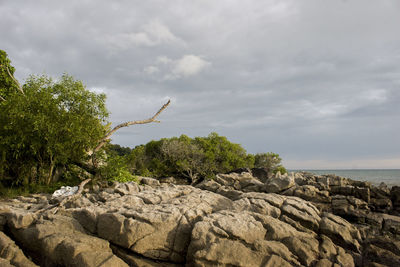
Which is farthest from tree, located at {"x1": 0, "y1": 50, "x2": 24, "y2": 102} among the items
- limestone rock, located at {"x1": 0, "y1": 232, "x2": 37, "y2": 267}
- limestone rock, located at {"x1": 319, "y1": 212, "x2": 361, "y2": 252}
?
limestone rock, located at {"x1": 319, "y1": 212, "x2": 361, "y2": 252}

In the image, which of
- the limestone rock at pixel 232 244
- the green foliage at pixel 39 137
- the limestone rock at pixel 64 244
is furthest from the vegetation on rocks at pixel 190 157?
the limestone rock at pixel 232 244

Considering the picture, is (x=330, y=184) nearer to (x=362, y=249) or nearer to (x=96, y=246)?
(x=362, y=249)

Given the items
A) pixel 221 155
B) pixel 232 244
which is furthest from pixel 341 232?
pixel 221 155

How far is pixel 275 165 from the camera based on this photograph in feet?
138

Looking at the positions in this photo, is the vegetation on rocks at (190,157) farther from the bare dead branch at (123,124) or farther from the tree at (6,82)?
the tree at (6,82)

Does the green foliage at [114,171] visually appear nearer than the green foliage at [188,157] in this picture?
Yes

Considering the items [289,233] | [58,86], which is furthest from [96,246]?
[58,86]

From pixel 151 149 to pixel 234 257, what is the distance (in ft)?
101

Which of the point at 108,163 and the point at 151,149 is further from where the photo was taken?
the point at 151,149

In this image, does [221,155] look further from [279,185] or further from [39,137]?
[39,137]

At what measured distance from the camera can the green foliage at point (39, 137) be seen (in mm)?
14366

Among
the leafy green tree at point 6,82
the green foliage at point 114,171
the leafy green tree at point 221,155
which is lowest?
the green foliage at point 114,171

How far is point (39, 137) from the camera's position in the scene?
48.6ft

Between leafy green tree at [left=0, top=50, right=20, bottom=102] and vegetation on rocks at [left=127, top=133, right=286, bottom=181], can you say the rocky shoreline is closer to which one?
leafy green tree at [left=0, top=50, right=20, bottom=102]
